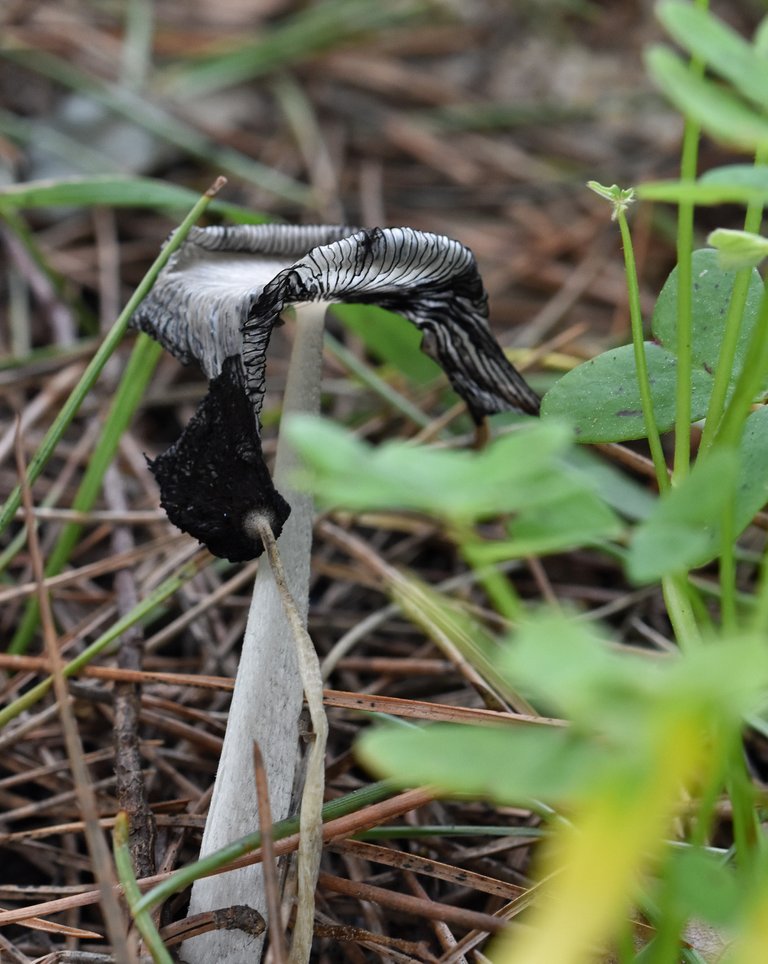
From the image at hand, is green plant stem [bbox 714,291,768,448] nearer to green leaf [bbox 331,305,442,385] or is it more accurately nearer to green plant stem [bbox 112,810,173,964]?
green plant stem [bbox 112,810,173,964]

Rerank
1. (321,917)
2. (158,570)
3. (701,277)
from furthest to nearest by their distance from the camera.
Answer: (158,570) → (701,277) → (321,917)

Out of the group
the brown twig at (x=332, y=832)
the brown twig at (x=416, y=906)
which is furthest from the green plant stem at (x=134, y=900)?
the brown twig at (x=416, y=906)

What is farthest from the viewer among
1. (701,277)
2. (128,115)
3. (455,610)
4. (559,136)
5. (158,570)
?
(559,136)

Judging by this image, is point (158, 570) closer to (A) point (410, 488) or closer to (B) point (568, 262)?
(A) point (410, 488)

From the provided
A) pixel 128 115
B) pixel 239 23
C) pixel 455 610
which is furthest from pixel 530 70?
pixel 455 610

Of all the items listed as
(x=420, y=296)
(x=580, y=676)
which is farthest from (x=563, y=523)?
(x=420, y=296)

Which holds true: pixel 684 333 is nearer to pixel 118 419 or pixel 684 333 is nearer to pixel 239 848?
pixel 239 848

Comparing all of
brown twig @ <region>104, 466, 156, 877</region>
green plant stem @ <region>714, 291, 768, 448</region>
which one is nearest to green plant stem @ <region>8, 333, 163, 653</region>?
brown twig @ <region>104, 466, 156, 877</region>

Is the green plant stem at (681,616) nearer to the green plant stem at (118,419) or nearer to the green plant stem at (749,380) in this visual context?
the green plant stem at (749,380)
